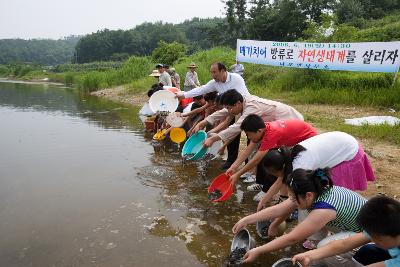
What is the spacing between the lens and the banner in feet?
30.7

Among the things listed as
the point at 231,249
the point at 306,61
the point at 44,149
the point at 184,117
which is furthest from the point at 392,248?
the point at 306,61

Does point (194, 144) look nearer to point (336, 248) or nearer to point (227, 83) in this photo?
point (227, 83)

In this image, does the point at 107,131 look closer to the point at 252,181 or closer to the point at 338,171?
the point at 252,181

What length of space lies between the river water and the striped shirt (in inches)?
34.1

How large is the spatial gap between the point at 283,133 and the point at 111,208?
2309 mm

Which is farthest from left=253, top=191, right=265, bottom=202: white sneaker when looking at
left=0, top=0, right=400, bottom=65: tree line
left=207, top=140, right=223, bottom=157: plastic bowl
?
left=0, top=0, right=400, bottom=65: tree line

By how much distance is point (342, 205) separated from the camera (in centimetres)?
271

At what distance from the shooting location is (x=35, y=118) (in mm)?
12734

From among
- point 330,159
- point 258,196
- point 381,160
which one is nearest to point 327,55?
point 381,160

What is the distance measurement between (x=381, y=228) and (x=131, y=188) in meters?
3.84

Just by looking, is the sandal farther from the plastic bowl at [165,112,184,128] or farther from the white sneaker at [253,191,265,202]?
the plastic bowl at [165,112,184,128]

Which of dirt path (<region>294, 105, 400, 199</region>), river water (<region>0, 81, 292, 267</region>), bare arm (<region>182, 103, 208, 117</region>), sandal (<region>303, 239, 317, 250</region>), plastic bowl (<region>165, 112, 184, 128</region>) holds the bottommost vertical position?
river water (<region>0, 81, 292, 267</region>)

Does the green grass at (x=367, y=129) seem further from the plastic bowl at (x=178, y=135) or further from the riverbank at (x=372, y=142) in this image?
the plastic bowl at (x=178, y=135)

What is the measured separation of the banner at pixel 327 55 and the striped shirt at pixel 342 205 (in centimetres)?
771
